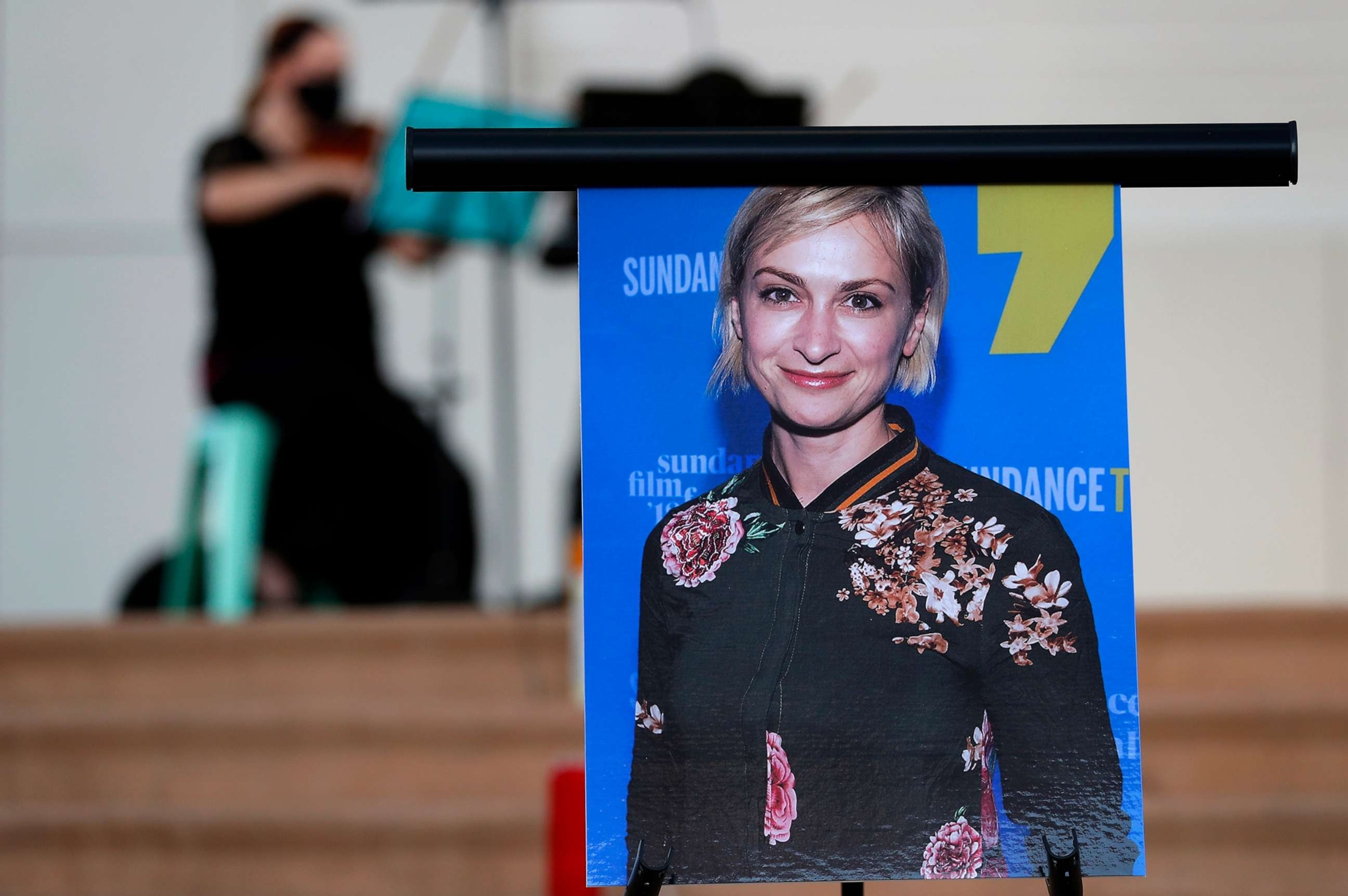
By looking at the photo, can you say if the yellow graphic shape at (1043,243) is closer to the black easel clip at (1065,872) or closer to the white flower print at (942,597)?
the white flower print at (942,597)

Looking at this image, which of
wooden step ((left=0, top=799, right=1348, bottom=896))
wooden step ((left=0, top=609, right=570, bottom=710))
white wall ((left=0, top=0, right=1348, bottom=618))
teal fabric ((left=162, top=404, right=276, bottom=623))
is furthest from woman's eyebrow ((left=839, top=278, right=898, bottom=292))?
white wall ((left=0, top=0, right=1348, bottom=618))

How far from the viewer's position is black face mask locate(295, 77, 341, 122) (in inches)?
114

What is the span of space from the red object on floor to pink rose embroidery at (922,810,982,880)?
67 cm

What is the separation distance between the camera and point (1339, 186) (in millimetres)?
3719

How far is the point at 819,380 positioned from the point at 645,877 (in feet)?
0.91

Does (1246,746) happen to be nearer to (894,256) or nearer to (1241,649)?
(1241,649)

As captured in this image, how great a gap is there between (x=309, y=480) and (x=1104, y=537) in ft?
9.88

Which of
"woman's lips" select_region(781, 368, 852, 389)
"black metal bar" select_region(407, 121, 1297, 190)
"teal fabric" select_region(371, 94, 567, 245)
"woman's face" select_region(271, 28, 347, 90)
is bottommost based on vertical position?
"woman's lips" select_region(781, 368, 852, 389)

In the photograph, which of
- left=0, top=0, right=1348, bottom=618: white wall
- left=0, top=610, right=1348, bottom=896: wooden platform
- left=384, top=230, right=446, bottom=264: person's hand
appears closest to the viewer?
left=0, top=610, right=1348, bottom=896: wooden platform

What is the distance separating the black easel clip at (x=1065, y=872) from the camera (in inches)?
26.5

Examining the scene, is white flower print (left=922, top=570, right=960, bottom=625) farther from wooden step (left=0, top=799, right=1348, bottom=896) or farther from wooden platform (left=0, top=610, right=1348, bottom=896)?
wooden step (left=0, top=799, right=1348, bottom=896)

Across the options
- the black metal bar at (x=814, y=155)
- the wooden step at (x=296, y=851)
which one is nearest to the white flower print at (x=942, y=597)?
the black metal bar at (x=814, y=155)

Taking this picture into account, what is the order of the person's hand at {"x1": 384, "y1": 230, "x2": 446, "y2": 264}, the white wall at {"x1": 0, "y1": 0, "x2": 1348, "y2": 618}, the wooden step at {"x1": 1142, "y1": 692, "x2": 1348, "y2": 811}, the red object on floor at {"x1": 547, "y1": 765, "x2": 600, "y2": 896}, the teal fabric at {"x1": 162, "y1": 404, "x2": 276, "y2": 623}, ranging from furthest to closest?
the white wall at {"x1": 0, "y1": 0, "x2": 1348, "y2": 618} < the person's hand at {"x1": 384, "y1": 230, "x2": 446, "y2": 264} < the teal fabric at {"x1": 162, "y1": 404, "x2": 276, "y2": 623} < the wooden step at {"x1": 1142, "y1": 692, "x2": 1348, "y2": 811} < the red object on floor at {"x1": 547, "y1": 765, "x2": 600, "y2": 896}

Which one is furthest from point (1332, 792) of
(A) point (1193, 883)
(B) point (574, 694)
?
(B) point (574, 694)
